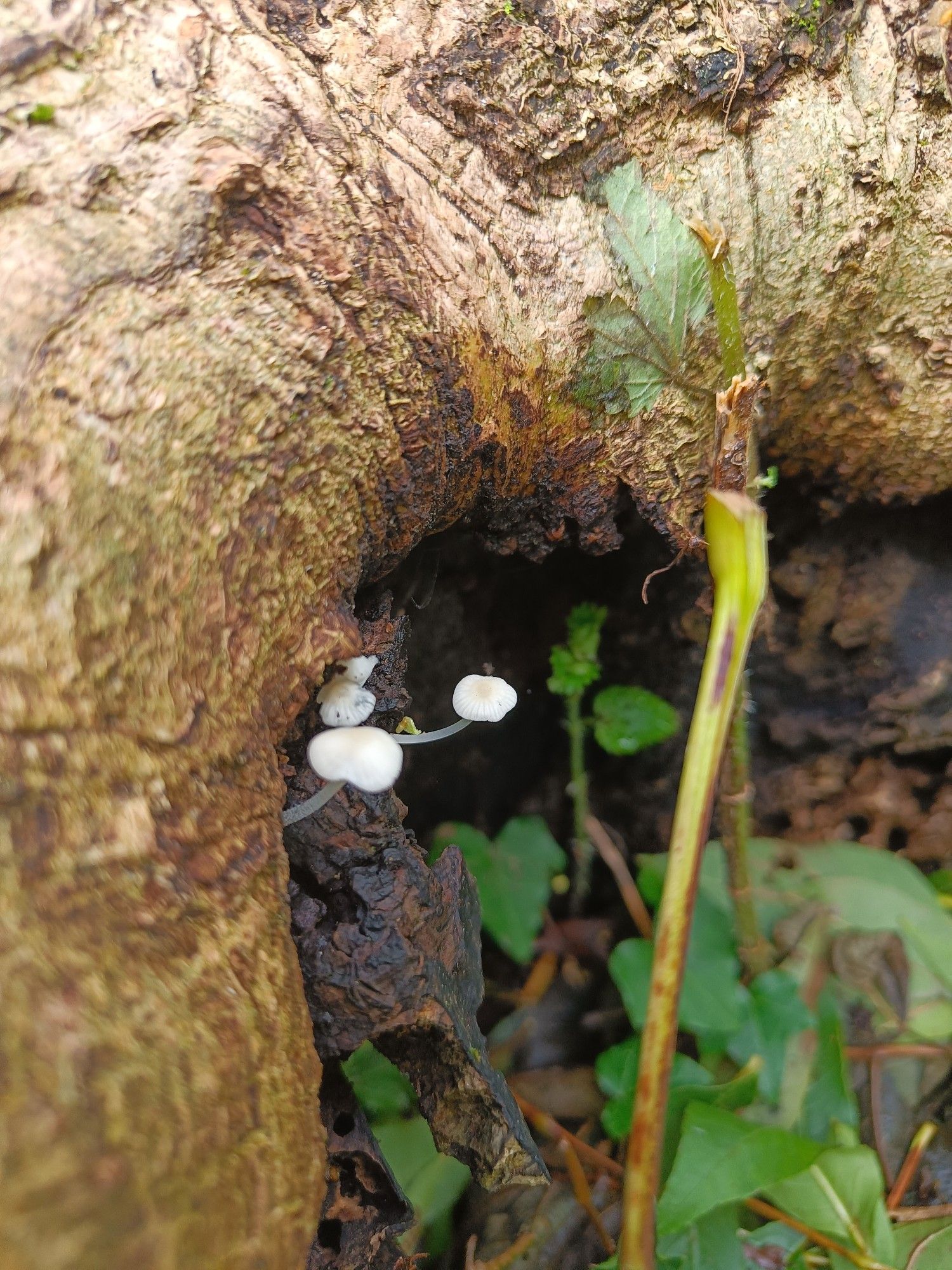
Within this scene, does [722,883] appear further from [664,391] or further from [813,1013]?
[664,391]

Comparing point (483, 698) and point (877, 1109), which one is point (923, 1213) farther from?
point (483, 698)

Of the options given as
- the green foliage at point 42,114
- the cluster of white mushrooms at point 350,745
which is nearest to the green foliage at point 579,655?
the cluster of white mushrooms at point 350,745

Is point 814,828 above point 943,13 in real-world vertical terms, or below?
below

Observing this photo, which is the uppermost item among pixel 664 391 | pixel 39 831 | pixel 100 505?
pixel 664 391

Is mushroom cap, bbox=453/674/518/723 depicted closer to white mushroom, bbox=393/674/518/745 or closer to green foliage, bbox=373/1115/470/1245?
white mushroom, bbox=393/674/518/745

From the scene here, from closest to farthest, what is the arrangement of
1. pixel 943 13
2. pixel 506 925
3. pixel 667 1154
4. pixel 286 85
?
pixel 286 85 < pixel 943 13 < pixel 667 1154 < pixel 506 925

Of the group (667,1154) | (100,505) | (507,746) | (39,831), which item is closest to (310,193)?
(100,505)

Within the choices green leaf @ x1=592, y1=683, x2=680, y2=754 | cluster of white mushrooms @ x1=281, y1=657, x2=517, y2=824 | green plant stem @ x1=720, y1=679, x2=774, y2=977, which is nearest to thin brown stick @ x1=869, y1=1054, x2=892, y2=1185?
green plant stem @ x1=720, y1=679, x2=774, y2=977

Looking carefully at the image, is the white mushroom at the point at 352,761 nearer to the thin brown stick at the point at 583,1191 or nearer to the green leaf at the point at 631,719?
the green leaf at the point at 631,719
